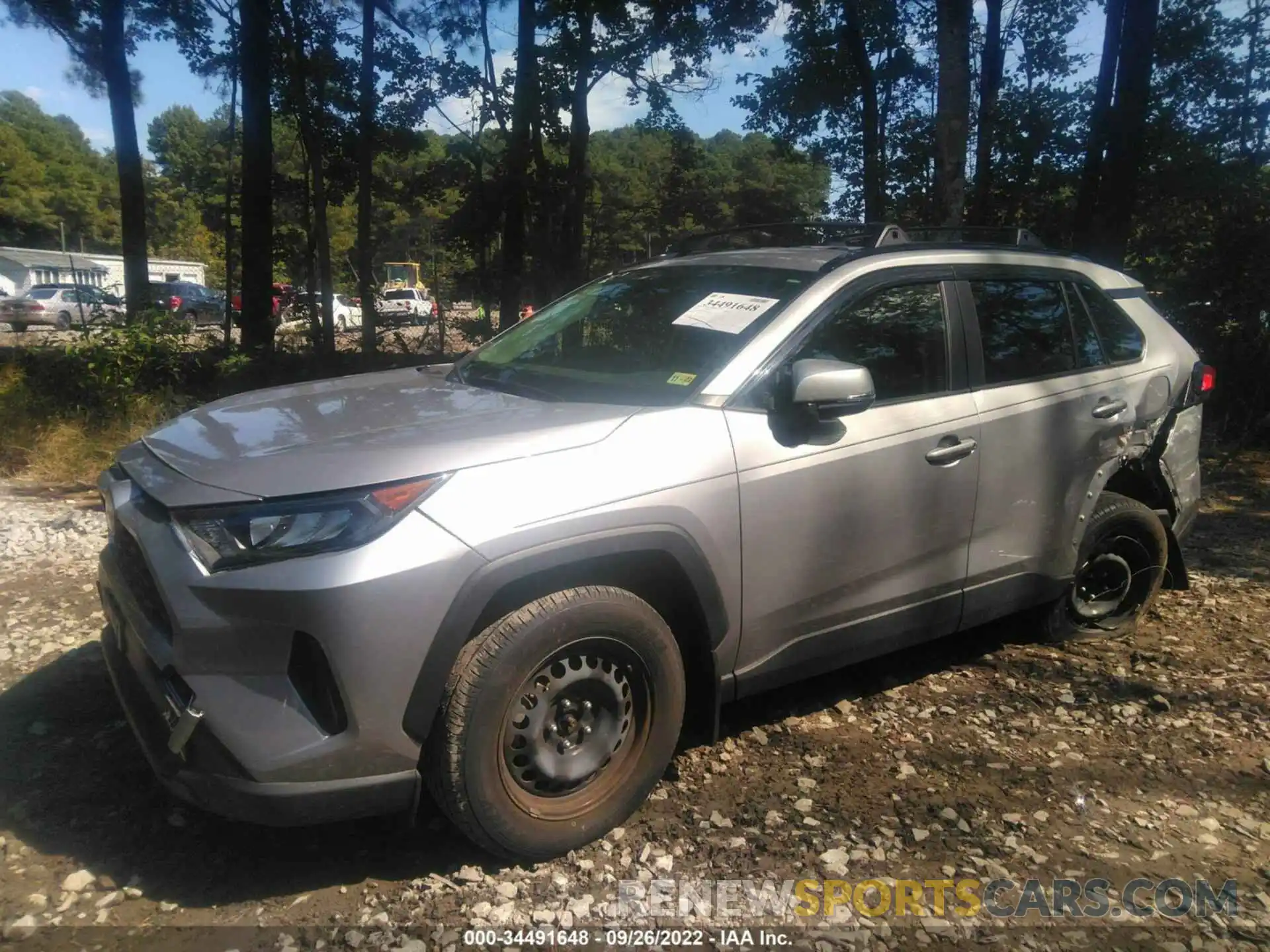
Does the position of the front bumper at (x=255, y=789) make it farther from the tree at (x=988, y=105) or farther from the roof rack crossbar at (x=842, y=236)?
the tree at (x=988, y=105)

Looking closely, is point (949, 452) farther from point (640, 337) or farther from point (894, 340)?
point (640, 337)

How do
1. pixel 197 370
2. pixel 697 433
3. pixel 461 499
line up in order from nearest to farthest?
1. pixel 461 499
2. pixel 697 433
3. pixel 197 370

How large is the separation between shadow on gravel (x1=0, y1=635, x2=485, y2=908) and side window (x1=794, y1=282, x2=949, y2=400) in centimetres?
203

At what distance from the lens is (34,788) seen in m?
3.02

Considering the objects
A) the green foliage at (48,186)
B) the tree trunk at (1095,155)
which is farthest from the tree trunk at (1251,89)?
the green foliage at (48,186)

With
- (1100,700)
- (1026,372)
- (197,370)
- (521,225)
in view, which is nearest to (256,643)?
(1026,372)

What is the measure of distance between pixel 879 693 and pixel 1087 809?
3.20ft

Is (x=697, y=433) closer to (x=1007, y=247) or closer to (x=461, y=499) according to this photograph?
(x=461, y=499)

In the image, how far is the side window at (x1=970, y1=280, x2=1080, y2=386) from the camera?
3664 mm

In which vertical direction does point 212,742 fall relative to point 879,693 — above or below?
above

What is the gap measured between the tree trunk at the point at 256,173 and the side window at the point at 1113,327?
989 centimetres

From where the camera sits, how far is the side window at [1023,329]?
144 inches

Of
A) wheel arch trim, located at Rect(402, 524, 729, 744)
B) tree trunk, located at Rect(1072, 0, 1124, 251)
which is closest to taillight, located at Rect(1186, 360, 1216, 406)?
wheel arch trim, located at Rect(402, 524, 729, 744)

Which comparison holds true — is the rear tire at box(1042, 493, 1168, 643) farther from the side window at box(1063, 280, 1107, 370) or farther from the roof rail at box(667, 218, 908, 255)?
the roof rail at box(667, 218, 908, 255)
